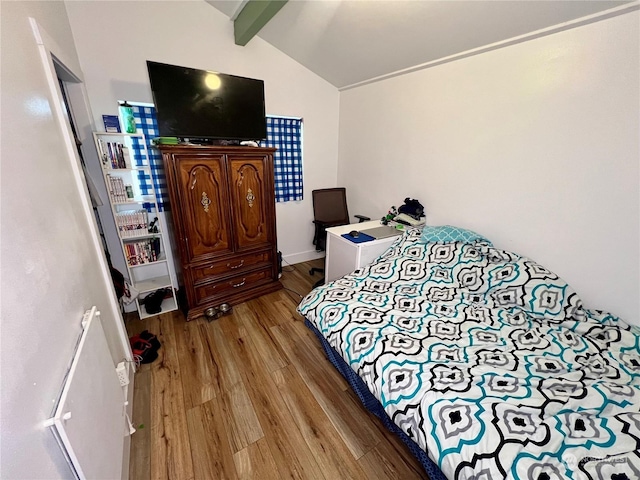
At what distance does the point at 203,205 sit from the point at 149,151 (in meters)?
0.78

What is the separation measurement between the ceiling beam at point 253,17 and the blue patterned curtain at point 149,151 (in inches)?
42.3

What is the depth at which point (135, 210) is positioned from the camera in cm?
244

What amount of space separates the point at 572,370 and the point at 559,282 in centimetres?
66

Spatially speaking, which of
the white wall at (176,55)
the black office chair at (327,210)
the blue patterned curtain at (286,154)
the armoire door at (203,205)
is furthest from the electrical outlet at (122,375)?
the blue patterned curtain at (286,154)

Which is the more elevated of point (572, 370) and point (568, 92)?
point (568, 92)

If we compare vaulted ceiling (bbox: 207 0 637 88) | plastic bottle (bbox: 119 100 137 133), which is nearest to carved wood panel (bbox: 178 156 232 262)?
plastic bottle (bbox: 119 100 137 133)

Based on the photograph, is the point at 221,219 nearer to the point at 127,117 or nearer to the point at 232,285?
the point at 232,285

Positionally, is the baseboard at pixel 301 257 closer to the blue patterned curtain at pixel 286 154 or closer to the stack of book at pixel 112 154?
the blue patterned curtain at pixel 286 154

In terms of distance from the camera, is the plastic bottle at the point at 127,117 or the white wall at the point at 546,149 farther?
the plastic bottle at the point at 127,117

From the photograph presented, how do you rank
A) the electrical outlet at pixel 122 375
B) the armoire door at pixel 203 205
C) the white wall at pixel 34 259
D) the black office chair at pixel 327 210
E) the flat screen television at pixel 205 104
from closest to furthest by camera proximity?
the white wall at pixel 34 259
the electrical outlet at pixel 122 375
the flat screen television at pixel 205 104
the armoire door at pixel 203 205
the black office chair at pixel 327 210

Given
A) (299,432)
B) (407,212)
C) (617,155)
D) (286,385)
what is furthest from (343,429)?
(617,155)

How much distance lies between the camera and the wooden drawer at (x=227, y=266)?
7.76 ft

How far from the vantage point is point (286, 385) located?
1.74 m

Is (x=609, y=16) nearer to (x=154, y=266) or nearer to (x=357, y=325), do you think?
(x=357, y=325)
